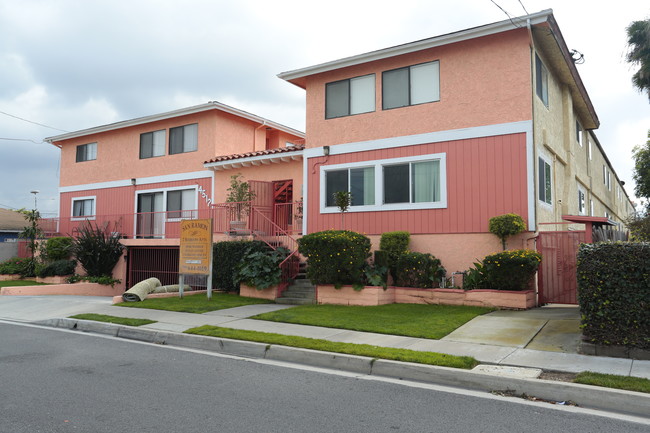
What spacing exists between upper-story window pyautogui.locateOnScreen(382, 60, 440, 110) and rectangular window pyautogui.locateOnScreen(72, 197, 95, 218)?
1579 cm

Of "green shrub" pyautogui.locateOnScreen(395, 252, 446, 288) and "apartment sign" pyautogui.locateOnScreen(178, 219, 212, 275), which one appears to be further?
"apartment sign" pyautogui.locateOnScreen(178, 219, 212, 275)

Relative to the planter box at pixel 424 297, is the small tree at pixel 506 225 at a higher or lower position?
higher

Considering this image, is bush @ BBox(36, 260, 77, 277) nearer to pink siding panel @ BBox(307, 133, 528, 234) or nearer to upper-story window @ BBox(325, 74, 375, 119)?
upper-story window @ BBox(325, 74, 375, 119)

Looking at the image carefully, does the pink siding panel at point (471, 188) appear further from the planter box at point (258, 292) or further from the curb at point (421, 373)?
the curb at point (421, 373)

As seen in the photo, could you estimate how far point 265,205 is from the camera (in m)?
18.2

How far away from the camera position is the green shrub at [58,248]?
67.5 feet

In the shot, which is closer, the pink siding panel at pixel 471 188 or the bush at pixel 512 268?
the bush at pixel 512 268

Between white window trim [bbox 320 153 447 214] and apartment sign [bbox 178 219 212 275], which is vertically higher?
white window trim [bbox 320 153 447 214]

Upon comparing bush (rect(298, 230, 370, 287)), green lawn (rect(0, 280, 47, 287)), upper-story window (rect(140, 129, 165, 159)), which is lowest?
green lawn (rect(0, 280, 47, 287))

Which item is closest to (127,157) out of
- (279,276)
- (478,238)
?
(279,276)

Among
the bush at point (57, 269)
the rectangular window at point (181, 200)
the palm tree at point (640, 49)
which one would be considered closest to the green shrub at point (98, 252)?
the bush at point (57, 269)

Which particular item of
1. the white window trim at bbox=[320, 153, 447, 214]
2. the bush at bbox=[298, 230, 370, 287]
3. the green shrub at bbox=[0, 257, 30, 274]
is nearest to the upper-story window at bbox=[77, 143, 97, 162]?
the green shrub at bbox=[0, 257, 30, 274]

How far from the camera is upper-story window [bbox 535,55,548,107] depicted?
1374 cm

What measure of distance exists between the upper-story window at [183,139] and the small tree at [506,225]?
12890mm
